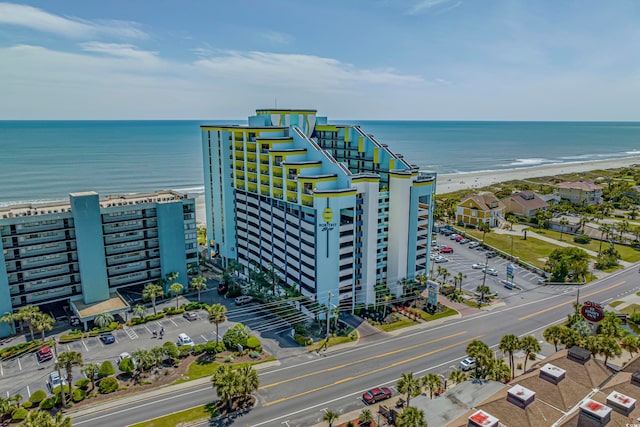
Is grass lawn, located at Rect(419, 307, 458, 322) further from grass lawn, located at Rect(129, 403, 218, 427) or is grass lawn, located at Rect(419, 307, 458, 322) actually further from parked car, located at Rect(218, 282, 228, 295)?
grass lawn, located at Rect(129, 403, 218, 427)

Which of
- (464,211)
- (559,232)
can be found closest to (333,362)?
(464,211)

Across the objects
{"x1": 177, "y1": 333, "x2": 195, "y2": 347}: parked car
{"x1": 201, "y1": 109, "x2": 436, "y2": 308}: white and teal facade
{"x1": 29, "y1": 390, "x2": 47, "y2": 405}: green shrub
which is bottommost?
{"x1": 177, "y1": 333, "x2": 195, "y2": 347}: parked car

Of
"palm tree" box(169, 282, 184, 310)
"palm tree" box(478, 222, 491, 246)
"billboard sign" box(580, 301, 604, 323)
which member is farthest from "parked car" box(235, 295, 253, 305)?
"palm tree" box(478, 222, 491, 246)

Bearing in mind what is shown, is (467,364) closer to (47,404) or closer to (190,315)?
(190,315)

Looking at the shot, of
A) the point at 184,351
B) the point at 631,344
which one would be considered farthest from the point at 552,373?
the point at 184,351

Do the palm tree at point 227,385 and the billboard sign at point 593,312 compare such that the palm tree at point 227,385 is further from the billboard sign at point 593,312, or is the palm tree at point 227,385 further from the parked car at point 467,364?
the billboard sign at point 593,312

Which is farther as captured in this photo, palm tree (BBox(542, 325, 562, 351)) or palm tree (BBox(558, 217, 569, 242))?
palm tree (BBox(558, 217, 569, 242))

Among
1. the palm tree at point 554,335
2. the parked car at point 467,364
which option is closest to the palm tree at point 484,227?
the palm tree at point 554,335
